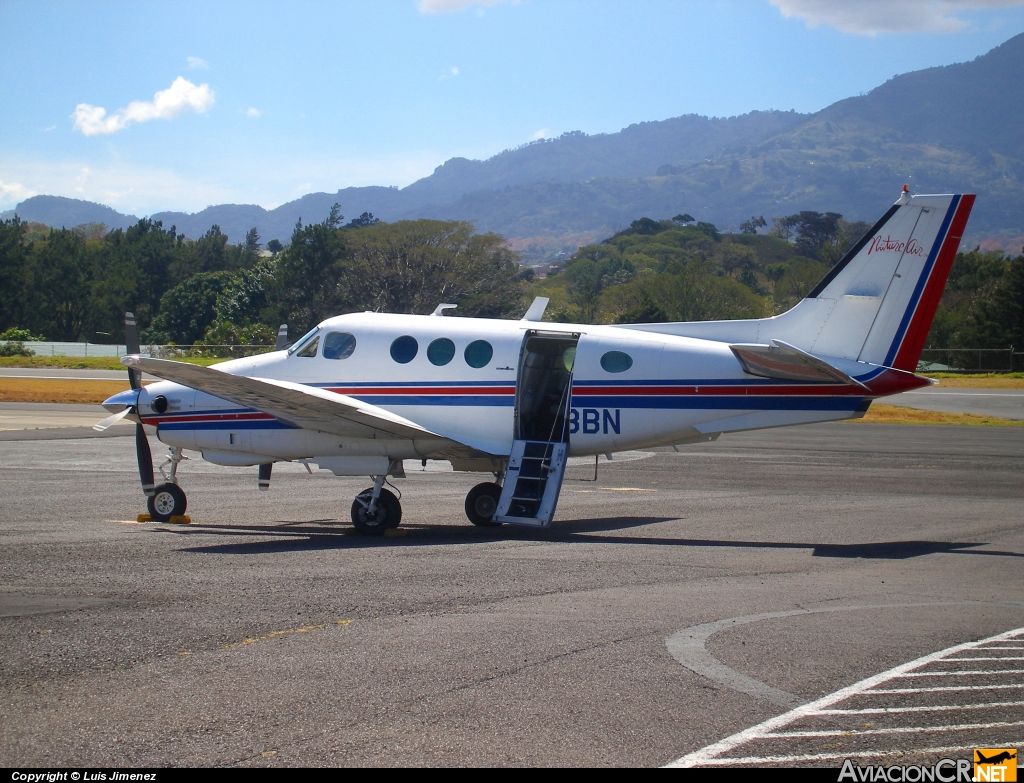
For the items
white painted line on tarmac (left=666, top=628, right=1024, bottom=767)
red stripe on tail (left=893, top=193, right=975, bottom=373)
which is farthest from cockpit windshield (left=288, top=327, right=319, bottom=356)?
white painted line on tarmac (left=666, top=628, right=1024, bottom=767)

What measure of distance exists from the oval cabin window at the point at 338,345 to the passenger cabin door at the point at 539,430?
→ 2.88 meters

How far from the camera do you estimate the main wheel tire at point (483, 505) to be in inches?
597

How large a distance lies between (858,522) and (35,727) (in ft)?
43.5

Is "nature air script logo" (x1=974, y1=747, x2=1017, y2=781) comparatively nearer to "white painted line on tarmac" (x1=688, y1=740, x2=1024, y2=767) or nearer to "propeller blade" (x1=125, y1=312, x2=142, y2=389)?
"white painted line on tarmac" (x1=688, y1=740, x2=1024, y2=767)

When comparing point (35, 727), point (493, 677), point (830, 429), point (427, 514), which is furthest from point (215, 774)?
point (830, 429)

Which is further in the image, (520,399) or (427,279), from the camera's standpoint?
(427,279)

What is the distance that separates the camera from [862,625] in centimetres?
823

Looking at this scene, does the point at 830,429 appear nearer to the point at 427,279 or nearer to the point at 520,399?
the point at 520,399

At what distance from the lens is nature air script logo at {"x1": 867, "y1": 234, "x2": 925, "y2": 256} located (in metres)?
13.5

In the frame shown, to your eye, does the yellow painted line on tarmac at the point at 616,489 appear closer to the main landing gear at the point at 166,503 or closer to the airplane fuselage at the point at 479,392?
the airplane fuselage at the point at 479,392

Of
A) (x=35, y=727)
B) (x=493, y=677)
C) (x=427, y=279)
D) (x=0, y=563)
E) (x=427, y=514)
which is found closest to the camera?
(x=35, y=727)

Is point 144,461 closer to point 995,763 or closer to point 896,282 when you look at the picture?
point 896,282

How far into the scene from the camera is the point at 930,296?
1347cm

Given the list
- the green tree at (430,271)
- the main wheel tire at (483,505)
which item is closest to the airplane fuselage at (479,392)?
the main wheel tire at (483,505)
